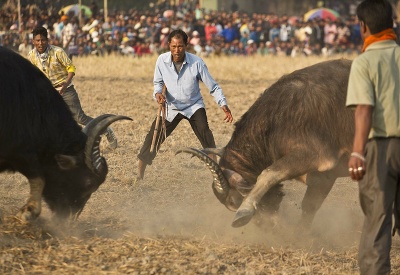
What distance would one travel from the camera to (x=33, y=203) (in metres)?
7.46

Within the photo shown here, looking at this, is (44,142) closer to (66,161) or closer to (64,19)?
(66,161)

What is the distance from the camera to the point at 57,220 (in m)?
7.78

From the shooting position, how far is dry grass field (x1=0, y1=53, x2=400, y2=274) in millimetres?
6300

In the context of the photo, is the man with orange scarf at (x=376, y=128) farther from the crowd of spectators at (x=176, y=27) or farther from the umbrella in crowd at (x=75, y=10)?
the umbrella in crowd at (x=75, y=10)

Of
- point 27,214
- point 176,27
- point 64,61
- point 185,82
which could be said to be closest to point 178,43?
point 185,82

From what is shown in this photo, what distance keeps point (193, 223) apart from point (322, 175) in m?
1.43

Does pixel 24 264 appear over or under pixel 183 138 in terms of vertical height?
over

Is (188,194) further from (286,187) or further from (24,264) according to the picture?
(24,264)

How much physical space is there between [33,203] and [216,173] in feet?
5.61

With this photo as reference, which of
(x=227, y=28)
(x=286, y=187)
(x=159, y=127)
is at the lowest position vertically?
(x=227, y=28)

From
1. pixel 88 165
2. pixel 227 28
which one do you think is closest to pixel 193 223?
pixel 88 165

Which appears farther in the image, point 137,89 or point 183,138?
point 137,89

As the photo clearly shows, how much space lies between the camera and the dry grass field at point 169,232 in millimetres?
6300

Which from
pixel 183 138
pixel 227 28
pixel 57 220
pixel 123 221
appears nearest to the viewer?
pixel 57 220
